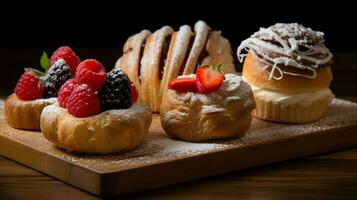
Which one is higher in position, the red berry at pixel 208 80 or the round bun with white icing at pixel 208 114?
the red berry at pixel 208 80

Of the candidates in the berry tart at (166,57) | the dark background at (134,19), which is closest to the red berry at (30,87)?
the berry tart at (166,57)

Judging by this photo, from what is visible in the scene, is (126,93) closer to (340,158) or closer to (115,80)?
(115,80)

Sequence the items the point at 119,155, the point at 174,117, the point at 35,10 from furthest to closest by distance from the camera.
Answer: the point at 35,10 → the point at 174,117 → the point at 119,155

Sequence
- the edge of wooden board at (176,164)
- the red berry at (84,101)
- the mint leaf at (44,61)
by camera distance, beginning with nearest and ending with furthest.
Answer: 1. the edge of wooden board at (176,164)
2. the red berry at (84,101)
3. the mint leaf at (44,61)

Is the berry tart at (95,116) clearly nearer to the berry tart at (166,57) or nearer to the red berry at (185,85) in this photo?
→ the red berry at (185,85)

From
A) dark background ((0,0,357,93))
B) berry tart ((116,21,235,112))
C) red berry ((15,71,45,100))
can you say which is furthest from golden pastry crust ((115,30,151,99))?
dark background ((0,0,357,93))

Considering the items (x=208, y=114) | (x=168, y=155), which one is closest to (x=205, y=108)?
(x=208, y=114)

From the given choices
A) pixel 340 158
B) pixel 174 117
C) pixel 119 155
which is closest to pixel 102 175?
pixel 119 155
